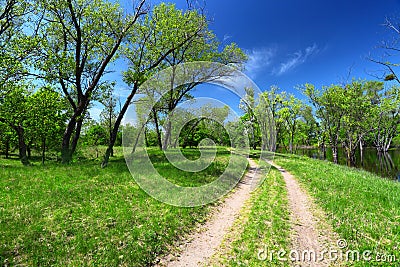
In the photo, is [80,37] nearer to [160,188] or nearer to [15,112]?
[15,112]

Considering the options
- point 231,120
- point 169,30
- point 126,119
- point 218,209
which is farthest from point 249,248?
point 169,30

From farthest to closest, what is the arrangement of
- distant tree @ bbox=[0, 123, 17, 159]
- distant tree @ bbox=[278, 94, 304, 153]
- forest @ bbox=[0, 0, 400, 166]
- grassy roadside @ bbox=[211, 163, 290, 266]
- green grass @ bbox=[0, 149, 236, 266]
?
distant tree @ bbox=[278, 94, 304, 153] < distant tree @ bbox=[0, 123, 17, 159] < forest @ bbox=[0, 0, 400, 166] < grassy roadside @ bbox=[211, 163, 290, 266] < green grass @ bbox=[0, 149, 236, 266]

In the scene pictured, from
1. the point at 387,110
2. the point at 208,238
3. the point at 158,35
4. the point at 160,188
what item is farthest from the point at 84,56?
the point at 387,110

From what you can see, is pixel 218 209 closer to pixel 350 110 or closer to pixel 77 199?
pixel 77 199

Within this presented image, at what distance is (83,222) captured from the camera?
7.76m

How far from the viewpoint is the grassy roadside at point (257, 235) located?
6.14 m

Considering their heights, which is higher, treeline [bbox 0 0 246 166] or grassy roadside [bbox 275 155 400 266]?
treeline [bbox 0 0 246 166]

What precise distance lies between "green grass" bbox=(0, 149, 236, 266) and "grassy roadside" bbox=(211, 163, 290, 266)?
1686 mm

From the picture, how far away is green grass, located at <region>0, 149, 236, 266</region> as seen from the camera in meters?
5.96

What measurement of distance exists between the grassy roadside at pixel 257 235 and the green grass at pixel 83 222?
1686 millimetres

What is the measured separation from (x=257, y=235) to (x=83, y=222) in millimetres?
5988

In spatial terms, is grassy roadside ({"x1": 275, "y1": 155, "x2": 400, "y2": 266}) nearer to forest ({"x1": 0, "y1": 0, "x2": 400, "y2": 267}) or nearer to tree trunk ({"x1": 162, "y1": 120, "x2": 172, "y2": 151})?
forest ({"x1": 0, "y1": 0, "x2": 400, "y2": 267})

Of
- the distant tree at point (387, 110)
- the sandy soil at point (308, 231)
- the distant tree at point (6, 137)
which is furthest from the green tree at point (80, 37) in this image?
the distant tree at point (387, 110)

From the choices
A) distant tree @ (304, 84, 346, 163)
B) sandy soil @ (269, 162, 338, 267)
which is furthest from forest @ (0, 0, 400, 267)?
distant tree @ (304, 84, 346, 163)
